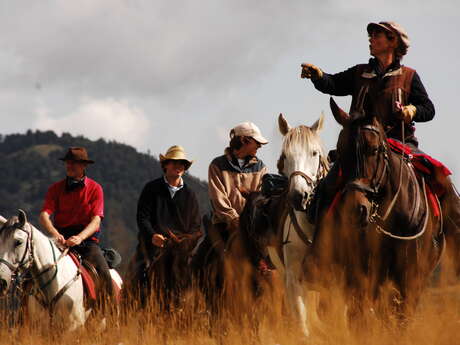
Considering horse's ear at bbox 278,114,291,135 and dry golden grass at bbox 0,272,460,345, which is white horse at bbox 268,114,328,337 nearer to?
horse's ear at bbox 278,114,291,135

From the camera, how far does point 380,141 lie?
789 centimetres

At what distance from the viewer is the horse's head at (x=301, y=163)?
29.7 feet

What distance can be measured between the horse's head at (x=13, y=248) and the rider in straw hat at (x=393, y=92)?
3.70m

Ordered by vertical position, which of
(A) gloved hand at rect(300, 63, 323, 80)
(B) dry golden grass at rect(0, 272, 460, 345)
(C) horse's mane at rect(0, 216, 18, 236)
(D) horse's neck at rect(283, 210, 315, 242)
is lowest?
(B) dry golden grass at rect(0, 272, 460, 345)

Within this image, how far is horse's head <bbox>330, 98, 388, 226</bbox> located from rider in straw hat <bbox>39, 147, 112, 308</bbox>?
4669 mm

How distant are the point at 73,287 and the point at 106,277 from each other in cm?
74

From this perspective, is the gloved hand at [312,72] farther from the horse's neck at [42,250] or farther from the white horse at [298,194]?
the horse's neck at [42,250]

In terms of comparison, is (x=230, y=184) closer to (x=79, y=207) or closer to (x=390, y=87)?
(x=79, y=207)

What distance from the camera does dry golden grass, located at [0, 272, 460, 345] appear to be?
7309 mm

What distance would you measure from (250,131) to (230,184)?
733mm

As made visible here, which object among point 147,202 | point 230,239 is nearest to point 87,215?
point 147,202

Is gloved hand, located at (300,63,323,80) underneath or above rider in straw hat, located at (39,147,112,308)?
above

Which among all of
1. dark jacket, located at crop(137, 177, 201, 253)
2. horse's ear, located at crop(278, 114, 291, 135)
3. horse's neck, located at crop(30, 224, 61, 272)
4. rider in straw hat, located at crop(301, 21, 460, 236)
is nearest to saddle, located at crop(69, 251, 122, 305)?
horse's neck, located at crop(30, 224, 61, 272)

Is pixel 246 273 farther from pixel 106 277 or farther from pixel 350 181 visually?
pixel 350 181
